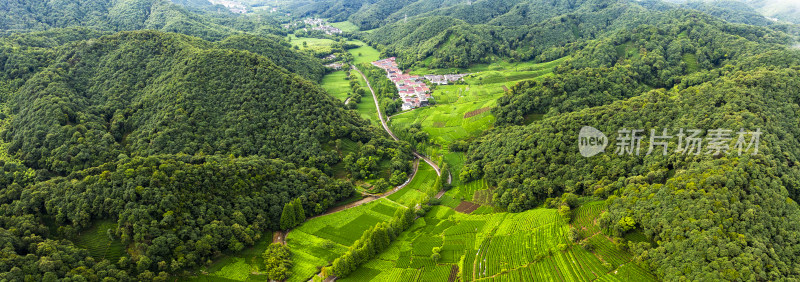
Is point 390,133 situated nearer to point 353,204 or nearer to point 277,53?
point 353,204

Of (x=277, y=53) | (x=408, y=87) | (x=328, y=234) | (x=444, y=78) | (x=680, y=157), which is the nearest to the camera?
(x=680, y=157)

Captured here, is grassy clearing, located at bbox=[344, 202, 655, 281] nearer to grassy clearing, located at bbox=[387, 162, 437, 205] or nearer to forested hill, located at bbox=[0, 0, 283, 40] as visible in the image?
grassy clearing, located at bbox=[387, 162, 437, 205]

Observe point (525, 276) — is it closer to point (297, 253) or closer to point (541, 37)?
point (297, 253)

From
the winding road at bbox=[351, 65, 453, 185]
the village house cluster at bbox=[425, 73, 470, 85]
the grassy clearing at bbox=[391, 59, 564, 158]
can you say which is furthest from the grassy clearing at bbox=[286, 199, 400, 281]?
the village house cluster at bbox=[425, 73, 470, 85]

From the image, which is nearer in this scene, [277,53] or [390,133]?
[390,133]

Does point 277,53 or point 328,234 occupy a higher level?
point 277,53

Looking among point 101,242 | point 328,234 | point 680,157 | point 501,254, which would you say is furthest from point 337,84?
point 680,157
